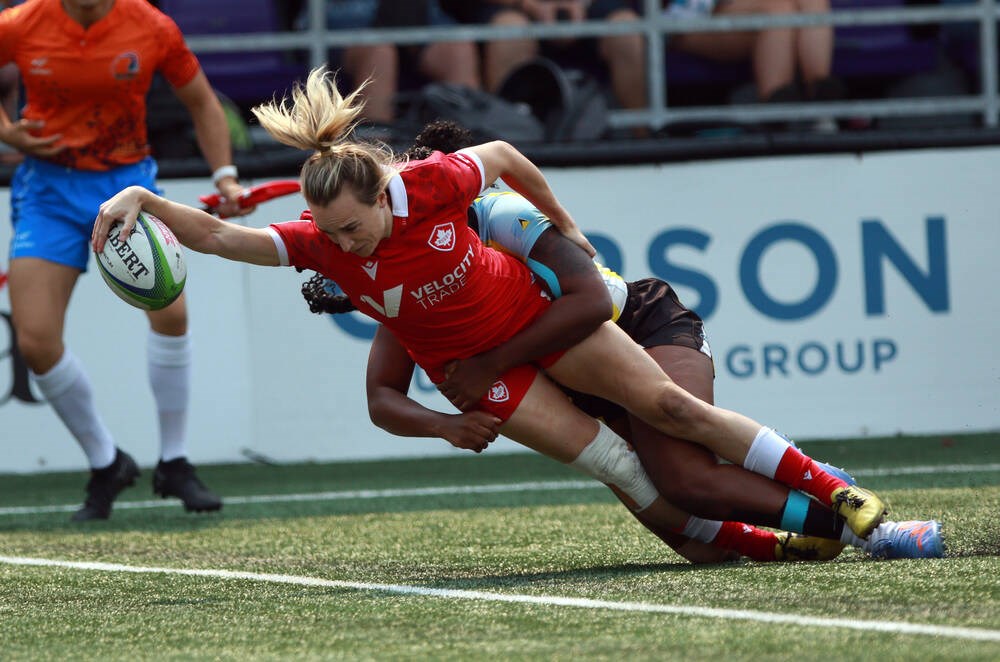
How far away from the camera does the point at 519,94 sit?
9453 mm

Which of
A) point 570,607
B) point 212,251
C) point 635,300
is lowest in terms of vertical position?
point 570,607

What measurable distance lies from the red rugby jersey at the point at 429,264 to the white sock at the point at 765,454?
74cm

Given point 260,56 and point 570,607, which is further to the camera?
point 260,56

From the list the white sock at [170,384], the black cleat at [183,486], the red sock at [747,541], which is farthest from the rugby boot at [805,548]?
the white sock at [170,384]

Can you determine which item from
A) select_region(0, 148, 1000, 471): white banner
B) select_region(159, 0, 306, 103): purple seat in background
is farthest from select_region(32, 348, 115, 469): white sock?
select_region(159, 0, 306, 103): purple seat in background

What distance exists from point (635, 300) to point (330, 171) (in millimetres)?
1188

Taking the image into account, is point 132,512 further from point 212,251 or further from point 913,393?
point 913,393

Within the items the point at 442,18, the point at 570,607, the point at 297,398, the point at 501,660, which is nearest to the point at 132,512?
the point at 297,398

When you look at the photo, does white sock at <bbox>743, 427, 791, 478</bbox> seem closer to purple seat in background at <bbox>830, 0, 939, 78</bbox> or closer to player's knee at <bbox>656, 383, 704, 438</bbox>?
player's knee at <bbox>656, 383, 704, 438</bbox>

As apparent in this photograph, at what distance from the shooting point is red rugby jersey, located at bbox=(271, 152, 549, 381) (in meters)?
4.15

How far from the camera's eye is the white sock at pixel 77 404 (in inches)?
250

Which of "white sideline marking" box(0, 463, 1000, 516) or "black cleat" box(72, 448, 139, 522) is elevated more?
"black cleat" box(72, 448, 139, 522)

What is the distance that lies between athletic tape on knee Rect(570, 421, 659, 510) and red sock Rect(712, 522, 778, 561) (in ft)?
0.77

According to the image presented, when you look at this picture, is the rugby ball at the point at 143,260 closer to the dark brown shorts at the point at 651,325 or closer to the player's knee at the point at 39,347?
the dark brown shorts at the point at 651,325
